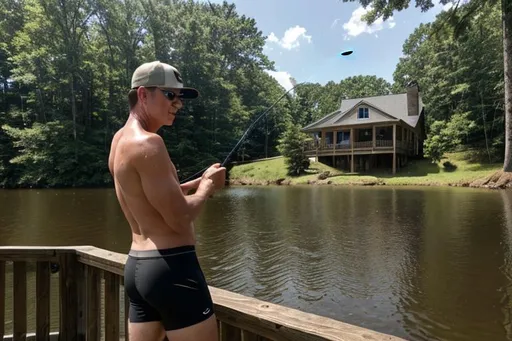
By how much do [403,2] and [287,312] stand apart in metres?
16.8

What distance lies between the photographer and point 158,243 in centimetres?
157

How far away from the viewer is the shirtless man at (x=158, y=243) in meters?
1.52

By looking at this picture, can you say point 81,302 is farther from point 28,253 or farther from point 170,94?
point 170,94

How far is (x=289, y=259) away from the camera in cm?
804

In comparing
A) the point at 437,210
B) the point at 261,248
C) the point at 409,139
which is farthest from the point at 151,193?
the point at 409,139

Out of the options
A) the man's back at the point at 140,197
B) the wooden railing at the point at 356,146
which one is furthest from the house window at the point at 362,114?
the man's back at the point at 140,197

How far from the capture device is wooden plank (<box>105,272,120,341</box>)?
2418 mm

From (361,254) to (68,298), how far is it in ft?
22.3

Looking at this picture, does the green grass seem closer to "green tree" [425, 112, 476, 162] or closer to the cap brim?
"green tree" [425, 112, 476, 162]

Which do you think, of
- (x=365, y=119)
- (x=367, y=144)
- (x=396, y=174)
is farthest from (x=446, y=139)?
(x=365, y=119)

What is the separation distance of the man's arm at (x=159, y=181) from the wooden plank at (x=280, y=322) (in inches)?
20.3

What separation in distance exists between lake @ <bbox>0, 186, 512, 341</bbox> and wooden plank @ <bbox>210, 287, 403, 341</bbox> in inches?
149

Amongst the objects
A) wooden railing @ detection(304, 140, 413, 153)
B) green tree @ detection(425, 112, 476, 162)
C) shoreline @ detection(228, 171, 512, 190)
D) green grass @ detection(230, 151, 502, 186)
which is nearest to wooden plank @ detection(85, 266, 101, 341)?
shoreline @ detection(228, 171, 512, 190)

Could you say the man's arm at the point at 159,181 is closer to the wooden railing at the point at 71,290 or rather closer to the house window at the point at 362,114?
the wooden railing at the point at 71,290
